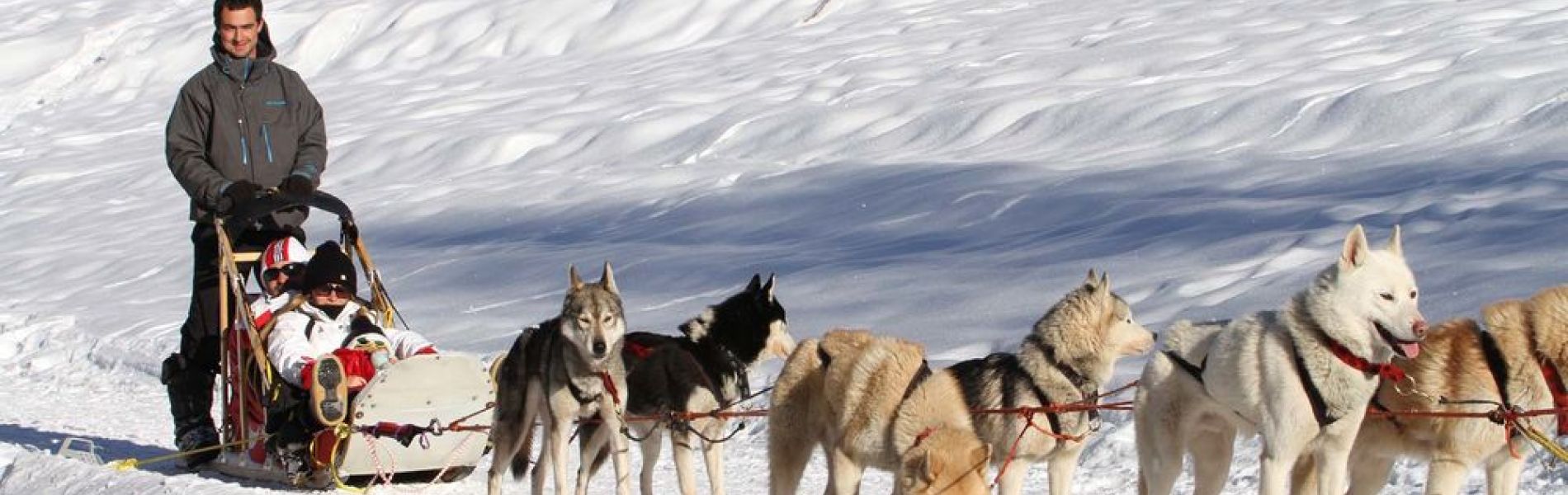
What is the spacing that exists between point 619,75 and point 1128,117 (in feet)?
26.1

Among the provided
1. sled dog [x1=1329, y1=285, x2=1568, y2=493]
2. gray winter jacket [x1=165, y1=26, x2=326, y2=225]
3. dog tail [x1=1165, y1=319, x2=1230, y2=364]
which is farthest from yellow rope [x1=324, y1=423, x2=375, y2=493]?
sled dog [x1=1329, y1=285, x2=1568, y2=493]

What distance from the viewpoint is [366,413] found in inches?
224

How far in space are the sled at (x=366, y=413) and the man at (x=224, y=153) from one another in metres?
0.18

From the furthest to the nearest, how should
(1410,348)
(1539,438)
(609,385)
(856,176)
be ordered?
(856,176)
(609,385)
(1539,438)
(1410,348)

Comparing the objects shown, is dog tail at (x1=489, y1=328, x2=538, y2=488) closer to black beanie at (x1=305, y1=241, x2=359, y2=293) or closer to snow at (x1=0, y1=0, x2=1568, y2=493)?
black beanie at (x1=305, y1=241, x2=359, y2=293)

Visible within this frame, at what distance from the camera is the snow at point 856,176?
27.9 ft

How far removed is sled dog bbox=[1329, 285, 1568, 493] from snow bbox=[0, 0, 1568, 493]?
0.87m

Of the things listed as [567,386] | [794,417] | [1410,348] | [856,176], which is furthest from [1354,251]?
[856,176]

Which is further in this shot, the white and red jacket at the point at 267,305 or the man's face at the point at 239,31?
the man's face at the point at 239,31

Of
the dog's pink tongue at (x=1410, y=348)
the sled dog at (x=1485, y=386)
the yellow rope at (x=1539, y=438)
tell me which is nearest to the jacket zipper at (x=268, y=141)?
the sled dog at (x=1485, y=386)

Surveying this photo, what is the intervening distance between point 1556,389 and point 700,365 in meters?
2.60

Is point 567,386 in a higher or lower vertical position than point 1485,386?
lower

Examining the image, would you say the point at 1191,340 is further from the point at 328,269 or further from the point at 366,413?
the point at 328,269

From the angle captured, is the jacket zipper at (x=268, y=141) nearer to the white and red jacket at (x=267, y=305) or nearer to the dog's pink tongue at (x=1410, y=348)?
the white and red jacket at (x=267, y=305)
